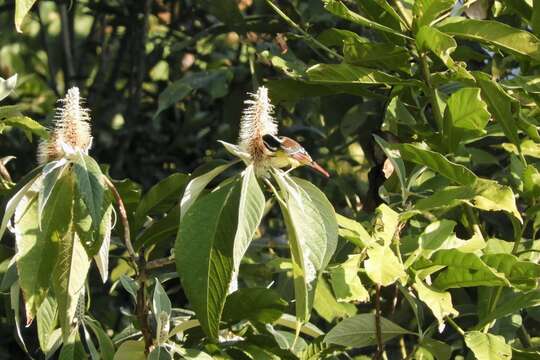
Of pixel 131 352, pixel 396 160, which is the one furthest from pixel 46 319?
pixel 396 160

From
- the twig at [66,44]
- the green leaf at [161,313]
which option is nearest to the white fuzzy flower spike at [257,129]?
the green leaf at [161,313]

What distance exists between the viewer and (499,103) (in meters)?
1.34

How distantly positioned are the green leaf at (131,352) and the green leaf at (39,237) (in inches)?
6.5

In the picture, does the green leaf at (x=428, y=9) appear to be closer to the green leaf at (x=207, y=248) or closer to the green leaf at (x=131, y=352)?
the green leaf at (x=207, y=248)

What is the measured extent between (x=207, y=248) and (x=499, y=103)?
509mm

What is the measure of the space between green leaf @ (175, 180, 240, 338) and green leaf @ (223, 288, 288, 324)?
199 mm

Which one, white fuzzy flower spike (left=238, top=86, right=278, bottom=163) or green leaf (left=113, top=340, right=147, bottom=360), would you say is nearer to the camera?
white fuzzy flower spike (left=238, top=86, right=278, bottom=163)

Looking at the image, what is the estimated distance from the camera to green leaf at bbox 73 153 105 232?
982mm

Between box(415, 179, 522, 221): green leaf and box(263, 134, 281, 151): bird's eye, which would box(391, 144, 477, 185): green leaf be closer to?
box(415, 179, 522, 221): green leaf

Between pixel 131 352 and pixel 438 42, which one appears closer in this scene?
pixel 131 352

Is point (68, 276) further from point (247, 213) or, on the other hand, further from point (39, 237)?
point (247, 213)

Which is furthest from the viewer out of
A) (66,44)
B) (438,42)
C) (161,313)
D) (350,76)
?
(66,44)

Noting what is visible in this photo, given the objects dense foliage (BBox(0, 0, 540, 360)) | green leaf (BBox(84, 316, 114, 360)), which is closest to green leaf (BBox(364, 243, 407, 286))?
dense foliage (BBox(0, 0, 540, 360))

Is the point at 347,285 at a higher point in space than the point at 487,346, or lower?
higher
